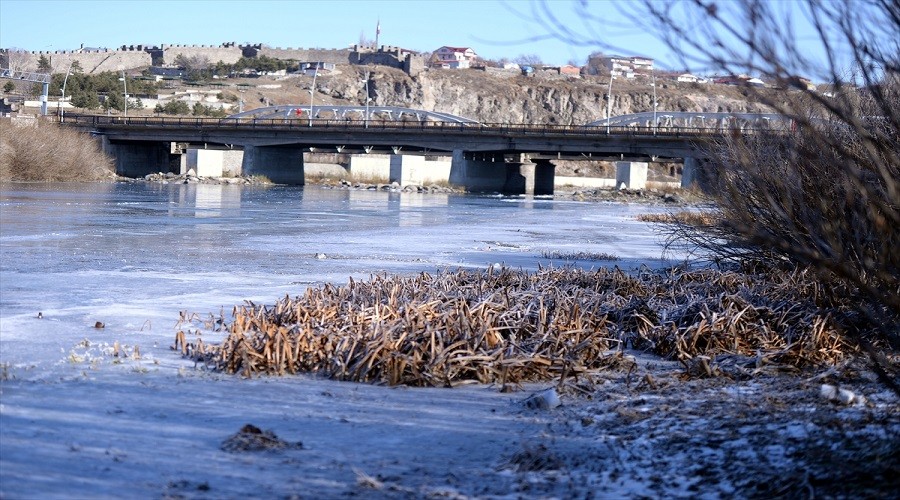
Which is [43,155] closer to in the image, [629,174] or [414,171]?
[414,171]

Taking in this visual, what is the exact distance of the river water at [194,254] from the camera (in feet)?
31.8

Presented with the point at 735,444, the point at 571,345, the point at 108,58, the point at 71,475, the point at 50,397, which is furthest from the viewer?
the point at 108,58

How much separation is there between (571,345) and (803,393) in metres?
2.01

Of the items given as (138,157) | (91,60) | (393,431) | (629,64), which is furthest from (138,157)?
(91,60)

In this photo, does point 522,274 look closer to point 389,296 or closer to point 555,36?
point 389,296

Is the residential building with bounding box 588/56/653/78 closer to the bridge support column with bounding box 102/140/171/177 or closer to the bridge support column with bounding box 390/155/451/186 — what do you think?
the bridge support column with bounding box 390/155/451/186

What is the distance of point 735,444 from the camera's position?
5.55 metres

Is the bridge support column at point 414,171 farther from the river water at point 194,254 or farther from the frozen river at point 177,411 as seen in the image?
the frozen river at point 177,411

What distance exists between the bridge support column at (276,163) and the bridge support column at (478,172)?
43.8 feet

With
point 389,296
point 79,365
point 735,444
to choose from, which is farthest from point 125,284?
point 735,444

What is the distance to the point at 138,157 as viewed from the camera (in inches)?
3445

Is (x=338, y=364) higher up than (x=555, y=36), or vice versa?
(x=555, y=36)

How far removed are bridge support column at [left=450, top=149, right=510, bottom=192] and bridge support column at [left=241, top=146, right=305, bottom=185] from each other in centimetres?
1336

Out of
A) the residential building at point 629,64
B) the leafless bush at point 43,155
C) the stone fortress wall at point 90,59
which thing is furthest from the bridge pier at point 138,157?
the stone fortress wall at point 90,59
